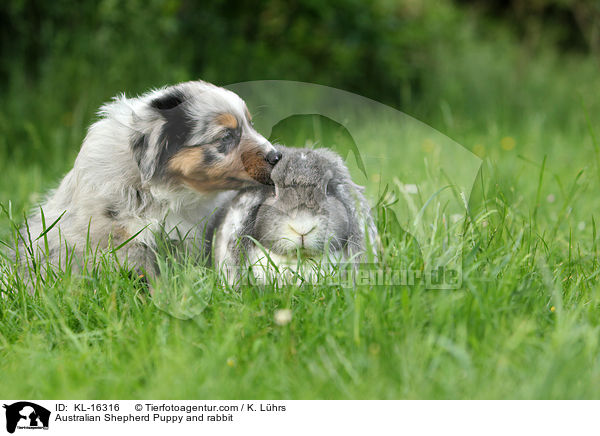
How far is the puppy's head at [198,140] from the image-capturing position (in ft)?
8.56

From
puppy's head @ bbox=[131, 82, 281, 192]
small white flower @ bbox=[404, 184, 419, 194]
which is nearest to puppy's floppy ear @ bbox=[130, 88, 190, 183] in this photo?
puppy's head @ bbox=[131, 82, 281, 192]

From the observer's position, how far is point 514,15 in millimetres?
12859

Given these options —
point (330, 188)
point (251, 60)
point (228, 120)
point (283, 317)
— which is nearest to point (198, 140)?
point (228, 120)

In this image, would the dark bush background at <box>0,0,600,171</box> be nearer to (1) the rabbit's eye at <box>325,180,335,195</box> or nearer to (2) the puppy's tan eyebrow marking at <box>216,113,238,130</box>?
(2) the puppy's tan eyebrow marking at <box>216,113,238,130</box>

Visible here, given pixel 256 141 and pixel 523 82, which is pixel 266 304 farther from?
pixel 523 82

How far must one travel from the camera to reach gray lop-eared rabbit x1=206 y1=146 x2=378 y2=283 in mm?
2369

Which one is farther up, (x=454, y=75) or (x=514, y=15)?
(x=514, y=15)

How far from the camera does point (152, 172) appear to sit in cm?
270

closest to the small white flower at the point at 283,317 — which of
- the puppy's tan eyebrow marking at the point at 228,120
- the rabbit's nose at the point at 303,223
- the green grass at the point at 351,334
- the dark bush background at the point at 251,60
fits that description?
the green grass at the point at 351,334

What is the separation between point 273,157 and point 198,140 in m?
0.36

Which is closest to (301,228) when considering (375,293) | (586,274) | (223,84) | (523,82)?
(375,293)

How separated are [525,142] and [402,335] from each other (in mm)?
4227
